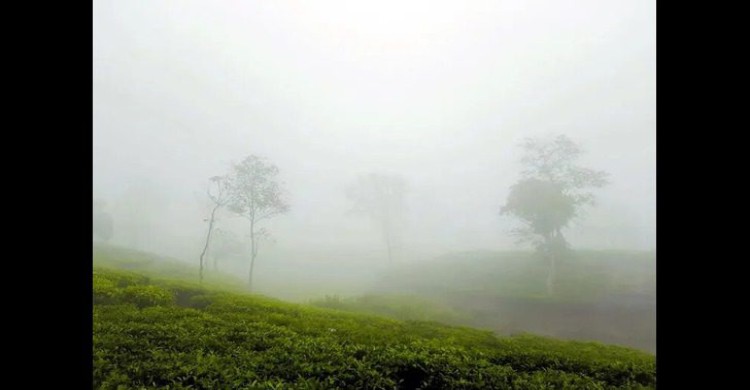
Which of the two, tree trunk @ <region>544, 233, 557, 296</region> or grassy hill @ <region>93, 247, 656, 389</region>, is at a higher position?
grassy hill @ <region>93, 247, 656, 389</region>

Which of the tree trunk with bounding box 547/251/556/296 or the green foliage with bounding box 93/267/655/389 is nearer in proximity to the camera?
the green foliage with bounding box 93/267/655/389

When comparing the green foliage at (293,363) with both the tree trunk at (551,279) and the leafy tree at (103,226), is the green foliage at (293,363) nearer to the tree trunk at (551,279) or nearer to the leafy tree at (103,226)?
the tree trunk at (551,279)

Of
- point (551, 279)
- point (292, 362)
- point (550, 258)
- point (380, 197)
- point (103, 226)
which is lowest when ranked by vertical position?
point (551, 279)

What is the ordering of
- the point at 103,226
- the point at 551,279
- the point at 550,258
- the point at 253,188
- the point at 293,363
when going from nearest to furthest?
1. the point at 293,363
2. the point at 551,279
3. the point at 550,258
4. the point at 253,188
5. the point at 103,226

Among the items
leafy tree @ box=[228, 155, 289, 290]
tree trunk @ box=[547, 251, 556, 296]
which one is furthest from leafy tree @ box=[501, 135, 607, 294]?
leafy tree @ box=[228, 155, 289, 290]

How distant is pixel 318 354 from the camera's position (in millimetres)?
7262

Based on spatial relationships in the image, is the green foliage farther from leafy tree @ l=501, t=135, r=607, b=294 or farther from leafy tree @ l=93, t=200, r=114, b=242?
leafy tree @ l=93, t=200, r=114, b=242

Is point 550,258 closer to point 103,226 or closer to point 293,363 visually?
point 293,363

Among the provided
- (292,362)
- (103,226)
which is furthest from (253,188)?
(103,226)

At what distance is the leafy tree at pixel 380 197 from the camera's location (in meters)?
63.8

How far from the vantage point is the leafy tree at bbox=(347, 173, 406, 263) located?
63844 millimetres

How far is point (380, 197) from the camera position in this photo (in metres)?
63.7
